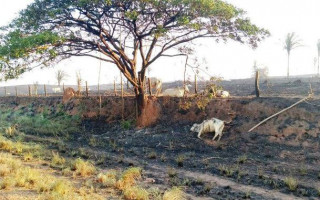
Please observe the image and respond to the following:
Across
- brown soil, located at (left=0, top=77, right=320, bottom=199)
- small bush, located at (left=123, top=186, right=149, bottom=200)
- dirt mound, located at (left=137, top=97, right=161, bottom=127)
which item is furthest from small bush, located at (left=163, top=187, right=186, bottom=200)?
dirt mound, located at (left=137, top=97, right=161, bottom=127)

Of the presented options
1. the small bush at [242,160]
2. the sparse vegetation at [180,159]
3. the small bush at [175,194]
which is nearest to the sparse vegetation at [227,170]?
the small bush at [242,160]

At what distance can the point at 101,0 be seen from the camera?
14.5 meters

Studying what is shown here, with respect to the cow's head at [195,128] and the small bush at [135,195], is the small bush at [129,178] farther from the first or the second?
the cow's head at [195,128]

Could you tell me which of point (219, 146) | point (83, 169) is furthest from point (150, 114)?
point (83, 169)

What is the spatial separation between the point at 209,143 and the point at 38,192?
29.6 ft

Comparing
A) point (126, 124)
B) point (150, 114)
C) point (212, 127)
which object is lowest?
point (126, 124)

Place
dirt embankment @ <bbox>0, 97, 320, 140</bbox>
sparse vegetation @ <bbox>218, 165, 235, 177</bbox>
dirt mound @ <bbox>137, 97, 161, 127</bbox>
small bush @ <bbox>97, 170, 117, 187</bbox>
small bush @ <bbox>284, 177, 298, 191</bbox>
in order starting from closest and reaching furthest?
1. small bush @ <bbox>97, 170, 117, 187</bbox>
2. small bush @ <bbox>284, 177, 298, 191</bbox>
3. sparse vegetation @ <bbox>218, 165, 235, 177</bbox>
4. dirt embankment @ <bbox>0, 97, 320, 140</bbox>
5. dirt mound @ <bbox>137, 97, 161, 127</bbox>

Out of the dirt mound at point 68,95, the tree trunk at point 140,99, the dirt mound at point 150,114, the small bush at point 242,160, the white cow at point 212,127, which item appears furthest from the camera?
the dirt mound at point 68,95

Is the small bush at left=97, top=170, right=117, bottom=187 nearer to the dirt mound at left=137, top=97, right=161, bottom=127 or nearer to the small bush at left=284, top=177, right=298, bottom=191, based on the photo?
the small bush at left=284, top=177, right=298, bottom=191

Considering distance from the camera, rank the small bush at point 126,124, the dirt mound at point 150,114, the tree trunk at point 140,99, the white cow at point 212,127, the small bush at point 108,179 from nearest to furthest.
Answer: the small bush at point 108,179, the white cow at point 212,127, the dirt mound at point 150,114, the tree trunk at point 140,99, the small bush at point 126,124

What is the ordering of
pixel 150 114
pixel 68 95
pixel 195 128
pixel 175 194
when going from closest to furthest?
pixel 175 194, pixel 195 128, pixel 150 114, pixel 68 95

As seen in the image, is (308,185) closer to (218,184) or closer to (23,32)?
(218,184)

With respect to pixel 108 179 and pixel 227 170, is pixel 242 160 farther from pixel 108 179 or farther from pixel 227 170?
pixel 108 179

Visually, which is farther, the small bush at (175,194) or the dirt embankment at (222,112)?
the dirt embankment at (222,112)
